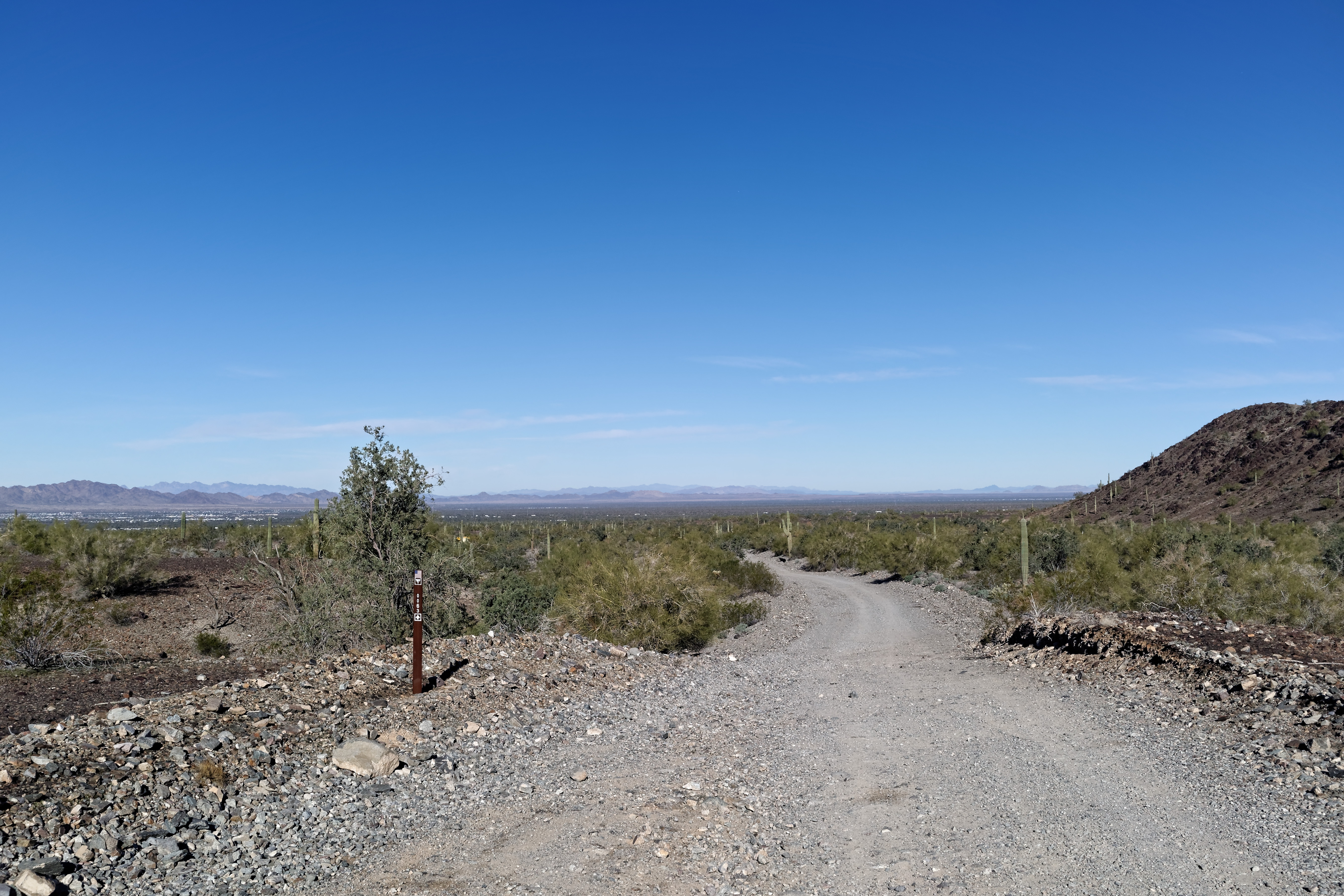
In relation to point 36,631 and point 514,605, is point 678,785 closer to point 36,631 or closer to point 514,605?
point 36,631

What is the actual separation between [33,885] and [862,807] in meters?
5.67

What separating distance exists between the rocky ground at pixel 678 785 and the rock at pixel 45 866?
3cm

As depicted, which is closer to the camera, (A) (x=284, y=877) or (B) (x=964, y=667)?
(A) (x=284, y=877)

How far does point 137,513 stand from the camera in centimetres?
18775

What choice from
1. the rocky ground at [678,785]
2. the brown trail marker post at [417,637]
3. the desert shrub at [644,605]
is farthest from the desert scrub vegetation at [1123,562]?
the brown trail marker post at [417,637]

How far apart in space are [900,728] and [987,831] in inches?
134

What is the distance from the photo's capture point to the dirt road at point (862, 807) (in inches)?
213

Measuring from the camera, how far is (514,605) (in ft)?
62.2

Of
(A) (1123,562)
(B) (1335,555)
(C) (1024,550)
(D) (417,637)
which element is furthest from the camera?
(A) (1123,562)

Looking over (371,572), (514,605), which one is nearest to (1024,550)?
(514,605)

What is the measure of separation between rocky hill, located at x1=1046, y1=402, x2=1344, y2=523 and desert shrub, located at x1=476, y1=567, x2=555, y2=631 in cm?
4988

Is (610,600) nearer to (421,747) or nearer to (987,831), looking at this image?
(421,747)

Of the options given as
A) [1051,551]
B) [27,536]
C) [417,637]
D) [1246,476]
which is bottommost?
[1051,551]

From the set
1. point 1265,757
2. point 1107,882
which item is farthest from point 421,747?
point 1265,757
